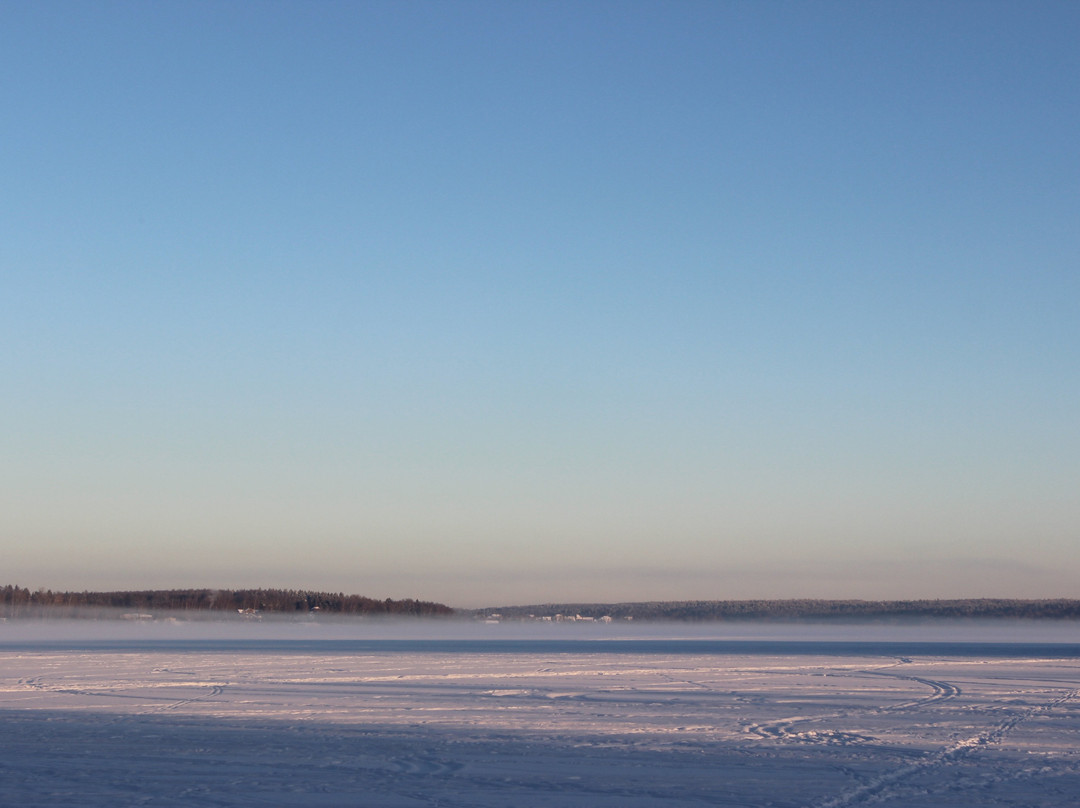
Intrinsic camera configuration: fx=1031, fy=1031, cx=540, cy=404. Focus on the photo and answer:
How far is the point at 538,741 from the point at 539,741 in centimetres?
1

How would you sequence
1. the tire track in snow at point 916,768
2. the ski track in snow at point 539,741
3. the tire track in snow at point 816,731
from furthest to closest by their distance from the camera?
the tire track in snow at point 816,731 < the ski track in snow at point 539,741 < the tire track in snow at point 916,768

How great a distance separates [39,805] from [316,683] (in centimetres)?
1083

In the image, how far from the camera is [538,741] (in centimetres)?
1075

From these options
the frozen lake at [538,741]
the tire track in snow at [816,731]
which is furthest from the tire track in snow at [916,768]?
the tire track in snow at [816,731]

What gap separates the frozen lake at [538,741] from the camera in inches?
318

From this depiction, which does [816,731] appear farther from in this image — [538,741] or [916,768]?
[538,741]

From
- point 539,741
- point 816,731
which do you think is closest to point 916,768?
point 816,731

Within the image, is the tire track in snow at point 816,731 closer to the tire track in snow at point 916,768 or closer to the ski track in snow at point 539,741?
the ski track in snow at point 539,741

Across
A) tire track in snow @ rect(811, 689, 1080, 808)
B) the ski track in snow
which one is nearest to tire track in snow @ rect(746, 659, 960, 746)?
the ski track in snow

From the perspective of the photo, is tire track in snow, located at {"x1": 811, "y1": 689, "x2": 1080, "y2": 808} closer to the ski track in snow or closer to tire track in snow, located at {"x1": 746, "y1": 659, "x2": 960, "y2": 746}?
the ski track in snow

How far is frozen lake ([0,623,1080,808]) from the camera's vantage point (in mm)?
8078

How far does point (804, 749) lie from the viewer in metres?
10.1

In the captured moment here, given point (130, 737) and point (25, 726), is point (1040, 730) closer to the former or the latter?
point (130, 737)

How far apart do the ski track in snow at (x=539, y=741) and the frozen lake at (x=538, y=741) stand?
0.03m
